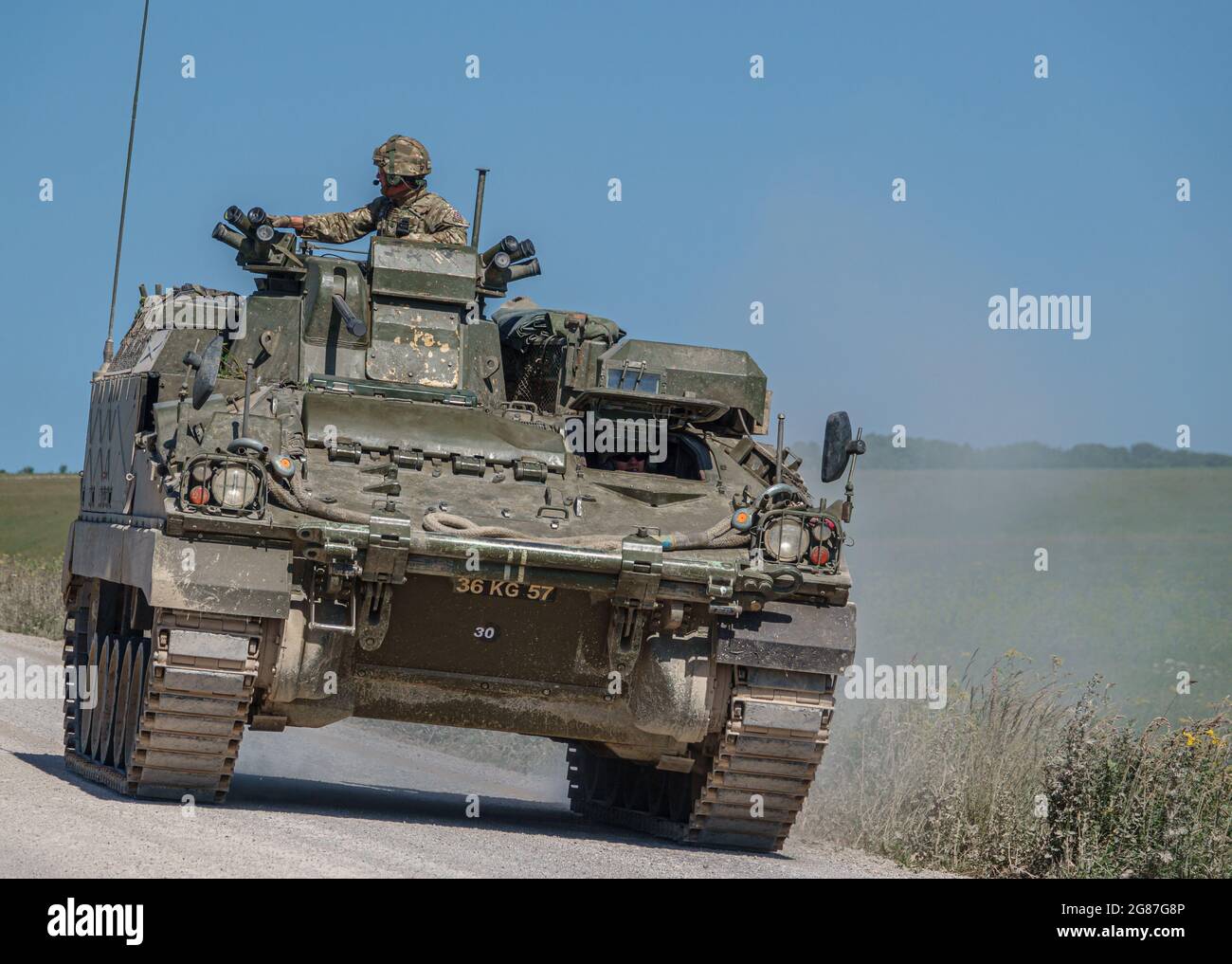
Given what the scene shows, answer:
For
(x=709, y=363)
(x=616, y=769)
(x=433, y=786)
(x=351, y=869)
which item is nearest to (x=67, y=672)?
(x=433, y=786)

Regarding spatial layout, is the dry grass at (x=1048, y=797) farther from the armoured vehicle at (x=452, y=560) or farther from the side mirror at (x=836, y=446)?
the side mirror at (x=836, y=446)

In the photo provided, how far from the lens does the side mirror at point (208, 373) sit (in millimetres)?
13203

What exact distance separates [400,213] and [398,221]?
0.35 ft

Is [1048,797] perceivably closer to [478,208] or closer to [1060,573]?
[478,208]

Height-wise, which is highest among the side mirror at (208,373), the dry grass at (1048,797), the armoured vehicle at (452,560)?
the side mirror at (208,373)

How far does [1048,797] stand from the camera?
13883mm

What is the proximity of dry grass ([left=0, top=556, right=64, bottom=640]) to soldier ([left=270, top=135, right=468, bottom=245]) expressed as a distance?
14441 mm

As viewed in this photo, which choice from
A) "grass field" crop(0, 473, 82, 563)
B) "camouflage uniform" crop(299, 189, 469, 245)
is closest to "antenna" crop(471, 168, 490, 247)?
"camouflage uniform" crop(299, 189, 469, 245)

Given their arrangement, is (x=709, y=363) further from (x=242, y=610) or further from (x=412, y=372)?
(x=242, y=610)

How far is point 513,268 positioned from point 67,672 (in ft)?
15.9

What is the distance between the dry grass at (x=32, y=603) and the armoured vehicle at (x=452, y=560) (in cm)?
1606

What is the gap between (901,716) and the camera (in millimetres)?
17609

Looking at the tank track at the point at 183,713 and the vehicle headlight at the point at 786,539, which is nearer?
the tank track at the point at 183,713

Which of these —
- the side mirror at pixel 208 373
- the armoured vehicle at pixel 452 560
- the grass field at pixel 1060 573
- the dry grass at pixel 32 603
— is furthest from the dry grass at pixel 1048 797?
the dry grass at pixel 32 603
